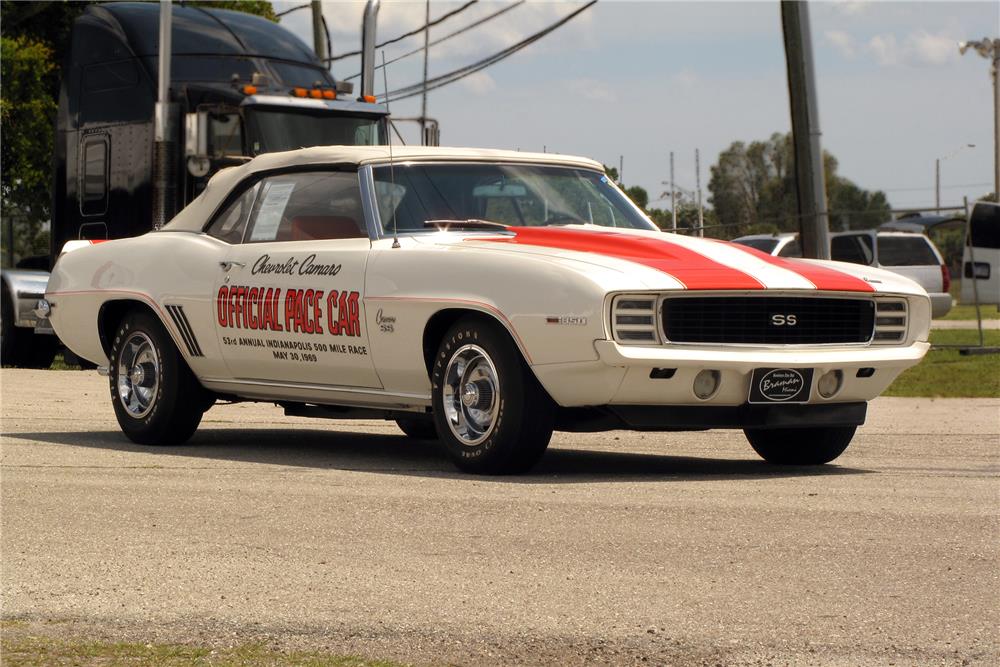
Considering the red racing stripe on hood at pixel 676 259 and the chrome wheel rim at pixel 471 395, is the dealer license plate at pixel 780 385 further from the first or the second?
the chrome wheel rim at pixel 471 395

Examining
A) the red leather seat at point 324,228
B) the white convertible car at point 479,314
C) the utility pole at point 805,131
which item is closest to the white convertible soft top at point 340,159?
the white convertible car at point 479,314

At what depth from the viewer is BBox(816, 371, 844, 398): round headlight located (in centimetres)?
805

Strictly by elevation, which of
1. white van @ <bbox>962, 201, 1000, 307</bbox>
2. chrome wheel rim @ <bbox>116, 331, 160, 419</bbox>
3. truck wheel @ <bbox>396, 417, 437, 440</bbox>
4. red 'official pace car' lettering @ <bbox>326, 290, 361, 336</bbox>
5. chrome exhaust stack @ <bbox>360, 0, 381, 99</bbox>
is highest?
chrome exhaust stack @ <bbox>360, 0, 381, 99</bbox>

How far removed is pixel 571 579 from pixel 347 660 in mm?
1175

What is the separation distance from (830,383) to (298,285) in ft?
9.19

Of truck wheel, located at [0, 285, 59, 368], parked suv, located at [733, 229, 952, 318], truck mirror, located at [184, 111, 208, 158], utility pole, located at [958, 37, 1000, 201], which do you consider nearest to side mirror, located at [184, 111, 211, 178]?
truck mirror, located at [184, 111, 208, 158]

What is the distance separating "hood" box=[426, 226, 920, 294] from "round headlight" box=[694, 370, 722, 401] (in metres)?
0.40

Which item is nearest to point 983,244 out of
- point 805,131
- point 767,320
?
point 805,131

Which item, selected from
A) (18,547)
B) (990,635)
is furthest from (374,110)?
(990,635)

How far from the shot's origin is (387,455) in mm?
9438

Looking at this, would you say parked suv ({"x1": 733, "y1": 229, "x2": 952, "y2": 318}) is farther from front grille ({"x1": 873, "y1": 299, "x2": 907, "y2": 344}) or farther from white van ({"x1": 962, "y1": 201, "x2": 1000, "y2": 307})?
front grille ({"x1": 873, "y1": 299, "x2": 907, "y2": 344})

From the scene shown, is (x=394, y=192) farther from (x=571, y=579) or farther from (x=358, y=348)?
(x=571, y=579)

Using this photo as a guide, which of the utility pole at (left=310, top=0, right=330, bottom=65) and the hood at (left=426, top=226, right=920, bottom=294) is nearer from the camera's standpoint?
the hood at (left=426, top=226, right=920, bottom=294)

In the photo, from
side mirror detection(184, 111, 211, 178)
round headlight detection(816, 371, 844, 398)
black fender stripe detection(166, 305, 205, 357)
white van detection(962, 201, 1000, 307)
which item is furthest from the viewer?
white van detection(962, 201, 1000, 307)
